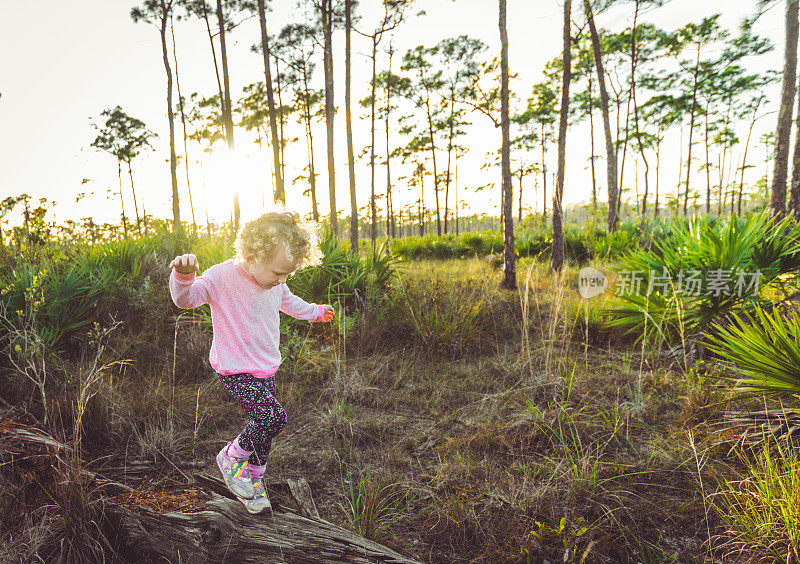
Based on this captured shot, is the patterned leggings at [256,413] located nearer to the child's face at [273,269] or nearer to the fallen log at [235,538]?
the fallen log at [235,538]

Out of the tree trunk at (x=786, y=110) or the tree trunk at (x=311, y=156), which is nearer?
the tree trunk at (x=786, y=110)

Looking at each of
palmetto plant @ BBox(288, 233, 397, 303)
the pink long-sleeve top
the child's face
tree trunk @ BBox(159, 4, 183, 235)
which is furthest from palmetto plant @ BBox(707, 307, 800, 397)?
tree trunk @ BBox(159, 4, 183, 235)

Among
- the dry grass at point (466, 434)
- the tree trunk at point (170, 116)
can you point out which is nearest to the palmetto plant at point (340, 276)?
the dry grass at point (466, 434)

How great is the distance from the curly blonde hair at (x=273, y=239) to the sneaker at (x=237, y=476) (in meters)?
0.91

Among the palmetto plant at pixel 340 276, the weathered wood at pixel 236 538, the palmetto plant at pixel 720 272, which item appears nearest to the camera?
the weathered wood at pixel 236 538

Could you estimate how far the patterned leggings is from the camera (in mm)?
1732

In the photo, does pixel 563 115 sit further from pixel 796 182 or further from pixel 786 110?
pixel 796 182

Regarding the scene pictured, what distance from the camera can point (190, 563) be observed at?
5.03 feet

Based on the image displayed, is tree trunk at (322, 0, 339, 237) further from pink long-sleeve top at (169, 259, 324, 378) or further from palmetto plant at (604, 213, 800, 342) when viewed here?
pink long-sleeve top at (169, 259, 324, 378)

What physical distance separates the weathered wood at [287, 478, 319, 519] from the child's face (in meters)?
1.07

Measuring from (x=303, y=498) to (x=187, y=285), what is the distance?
1182 millimetres

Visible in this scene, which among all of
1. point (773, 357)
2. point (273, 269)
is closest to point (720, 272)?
point (773, 357)

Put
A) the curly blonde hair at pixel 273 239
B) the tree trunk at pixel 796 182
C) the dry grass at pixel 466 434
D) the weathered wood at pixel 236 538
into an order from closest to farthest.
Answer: the weathered wood at pixel 236 538 < the curly blonde hair at pixel 273 239 < the dry grass at pixel 466 434 < the tree trunk at pixel 796 182

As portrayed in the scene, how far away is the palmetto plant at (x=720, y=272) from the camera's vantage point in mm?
3238
